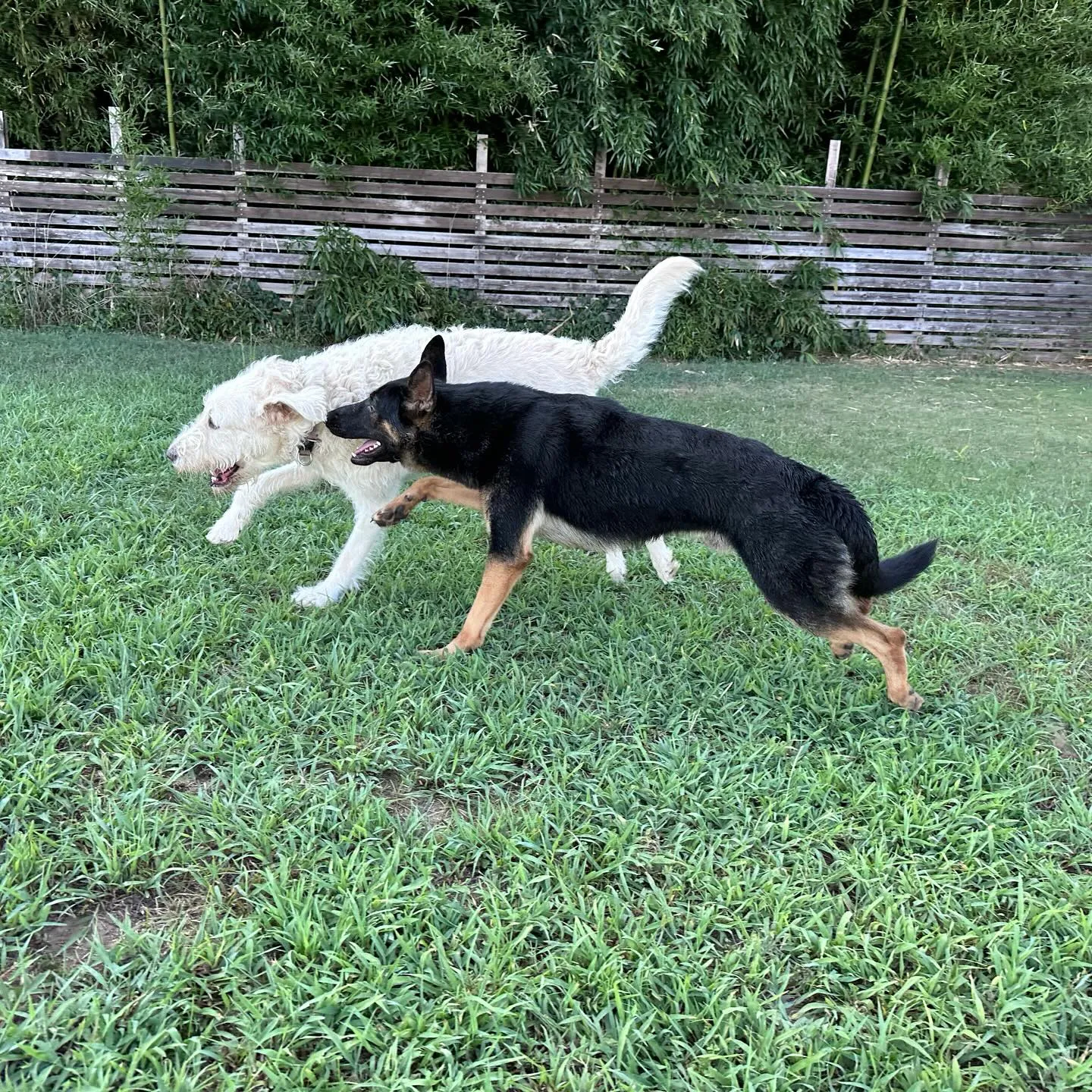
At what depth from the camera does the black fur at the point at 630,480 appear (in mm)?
2570

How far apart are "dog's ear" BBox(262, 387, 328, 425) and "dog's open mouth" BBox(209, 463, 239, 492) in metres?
0.30

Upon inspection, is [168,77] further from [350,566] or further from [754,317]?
[350,566]

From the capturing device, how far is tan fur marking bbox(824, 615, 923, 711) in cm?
261

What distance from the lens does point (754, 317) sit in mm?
10531

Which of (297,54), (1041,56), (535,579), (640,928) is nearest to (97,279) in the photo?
(297,54)

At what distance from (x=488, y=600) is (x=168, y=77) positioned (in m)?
9.15

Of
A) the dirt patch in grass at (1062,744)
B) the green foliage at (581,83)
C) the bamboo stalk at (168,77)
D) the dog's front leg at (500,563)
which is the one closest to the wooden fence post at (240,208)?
the green foliage at (581,83)

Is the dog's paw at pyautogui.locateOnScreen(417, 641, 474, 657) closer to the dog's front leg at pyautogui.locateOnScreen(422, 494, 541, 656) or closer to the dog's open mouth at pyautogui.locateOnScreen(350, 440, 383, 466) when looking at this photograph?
the dog's front leg at pyautogui.locateOnScreen(422, 494, 541, 656)

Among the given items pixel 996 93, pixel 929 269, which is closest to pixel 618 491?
pixel 929 269

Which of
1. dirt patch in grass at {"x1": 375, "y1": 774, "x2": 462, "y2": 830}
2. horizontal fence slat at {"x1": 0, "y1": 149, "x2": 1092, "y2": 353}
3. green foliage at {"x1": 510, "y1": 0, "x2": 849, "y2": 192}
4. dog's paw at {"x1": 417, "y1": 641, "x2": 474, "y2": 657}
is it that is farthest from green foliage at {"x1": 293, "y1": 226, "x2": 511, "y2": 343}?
dirt patch in grass at {"x1": 375, "y1": 774, "x2": 462, "y2": 830}

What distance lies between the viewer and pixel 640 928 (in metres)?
1.73

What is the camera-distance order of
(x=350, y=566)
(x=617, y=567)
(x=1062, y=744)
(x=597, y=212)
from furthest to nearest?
1. (x=597, y=212)
2. (x=617, y=567)
3. (x=350, y=566)
4. (x=1062, y=744)

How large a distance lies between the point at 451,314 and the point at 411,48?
275cm

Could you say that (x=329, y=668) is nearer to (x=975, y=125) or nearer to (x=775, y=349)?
(x=775, y=349)
